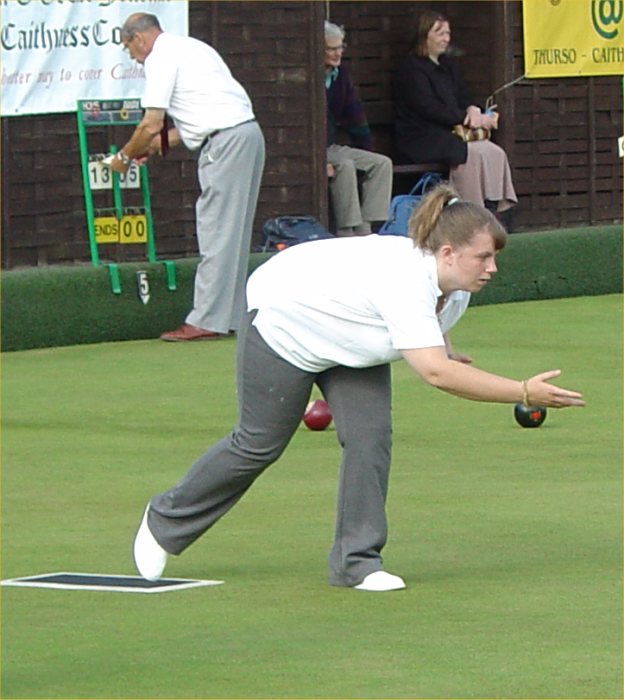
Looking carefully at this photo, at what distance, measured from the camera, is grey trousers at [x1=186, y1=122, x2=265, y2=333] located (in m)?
12.1

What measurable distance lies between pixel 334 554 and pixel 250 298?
77 cm

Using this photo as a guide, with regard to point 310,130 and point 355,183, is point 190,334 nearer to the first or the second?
point 310,130

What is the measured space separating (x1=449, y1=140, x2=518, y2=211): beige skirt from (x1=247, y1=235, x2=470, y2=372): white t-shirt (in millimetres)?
8867

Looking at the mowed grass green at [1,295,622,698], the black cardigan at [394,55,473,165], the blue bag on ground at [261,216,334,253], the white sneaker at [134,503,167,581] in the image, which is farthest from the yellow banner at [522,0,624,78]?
the white sneaker at [134,503,167,581]

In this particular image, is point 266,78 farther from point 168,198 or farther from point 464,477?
point 464,477

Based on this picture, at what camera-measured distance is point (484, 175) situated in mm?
15305

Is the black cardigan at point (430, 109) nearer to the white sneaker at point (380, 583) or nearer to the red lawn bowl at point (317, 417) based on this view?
the red lawn bowl at point (317, 417)

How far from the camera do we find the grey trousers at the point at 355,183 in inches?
585

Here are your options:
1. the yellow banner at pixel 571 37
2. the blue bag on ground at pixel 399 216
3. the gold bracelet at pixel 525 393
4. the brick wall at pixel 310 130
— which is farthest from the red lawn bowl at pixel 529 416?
the yellow banner at pixel 571 37

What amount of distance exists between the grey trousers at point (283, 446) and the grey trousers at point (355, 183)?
8.46 metres

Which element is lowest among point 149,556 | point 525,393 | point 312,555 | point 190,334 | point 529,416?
point 190,334

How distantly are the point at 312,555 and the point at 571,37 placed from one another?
9504 mm

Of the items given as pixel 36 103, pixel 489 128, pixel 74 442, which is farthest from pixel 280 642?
pixel 489 128

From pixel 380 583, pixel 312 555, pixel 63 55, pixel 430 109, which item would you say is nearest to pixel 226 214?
pixel 63 55
